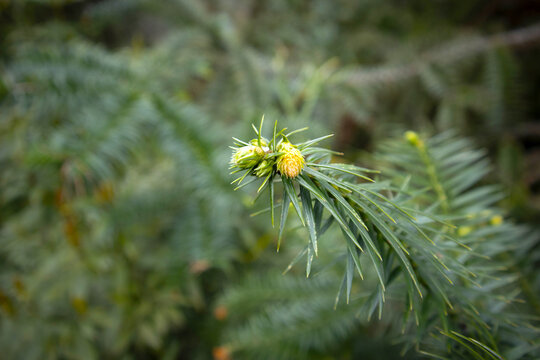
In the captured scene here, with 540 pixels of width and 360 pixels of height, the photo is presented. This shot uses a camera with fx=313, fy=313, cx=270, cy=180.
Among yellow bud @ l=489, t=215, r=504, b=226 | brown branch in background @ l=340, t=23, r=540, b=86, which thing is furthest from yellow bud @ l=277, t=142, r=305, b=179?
brown branch in background @ l=340, t=23, r=540, b=86

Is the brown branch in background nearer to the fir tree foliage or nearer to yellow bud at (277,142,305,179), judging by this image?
the fir tree foliage

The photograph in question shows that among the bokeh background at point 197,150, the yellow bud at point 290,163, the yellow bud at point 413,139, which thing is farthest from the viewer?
the bokeh background at point 197,150

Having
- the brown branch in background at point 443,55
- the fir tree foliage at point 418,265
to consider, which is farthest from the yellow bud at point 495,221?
the brown branch in background at point 443,55

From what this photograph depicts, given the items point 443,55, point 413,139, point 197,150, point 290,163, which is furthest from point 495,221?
point 443,55

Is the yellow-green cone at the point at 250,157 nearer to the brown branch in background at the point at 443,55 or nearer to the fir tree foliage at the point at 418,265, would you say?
the fir tree foliage at the point at 418,265

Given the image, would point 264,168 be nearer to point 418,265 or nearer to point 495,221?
point 418,265

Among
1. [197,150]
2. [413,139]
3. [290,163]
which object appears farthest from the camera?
[197,150]
